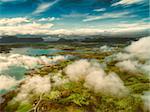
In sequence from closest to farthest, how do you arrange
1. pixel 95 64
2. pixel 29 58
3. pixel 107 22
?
pixel 107 22, pixel 29 58, pixel 95 64

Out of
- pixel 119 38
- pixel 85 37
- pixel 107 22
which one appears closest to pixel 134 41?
pixel 119 38

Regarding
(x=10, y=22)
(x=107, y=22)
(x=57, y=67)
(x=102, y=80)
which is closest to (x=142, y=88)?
(x=102, y=80)

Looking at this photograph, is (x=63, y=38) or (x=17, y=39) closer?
(x=63, y=38)

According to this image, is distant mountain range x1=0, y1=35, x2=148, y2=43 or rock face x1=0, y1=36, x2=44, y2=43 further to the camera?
rock face x1=0, y1=36, x2=44, y2=43

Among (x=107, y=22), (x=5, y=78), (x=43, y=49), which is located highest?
(x=107, y=22)

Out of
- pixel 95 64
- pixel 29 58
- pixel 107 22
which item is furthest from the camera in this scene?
pixel 95 64

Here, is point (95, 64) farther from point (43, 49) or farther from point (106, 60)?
point (43, 49)

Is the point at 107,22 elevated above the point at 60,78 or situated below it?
above

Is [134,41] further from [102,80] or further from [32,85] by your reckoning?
[32,85]

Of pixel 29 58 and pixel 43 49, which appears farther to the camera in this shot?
pixel 43 49

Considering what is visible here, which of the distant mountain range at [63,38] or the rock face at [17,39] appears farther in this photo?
the rock face at [17,39]
